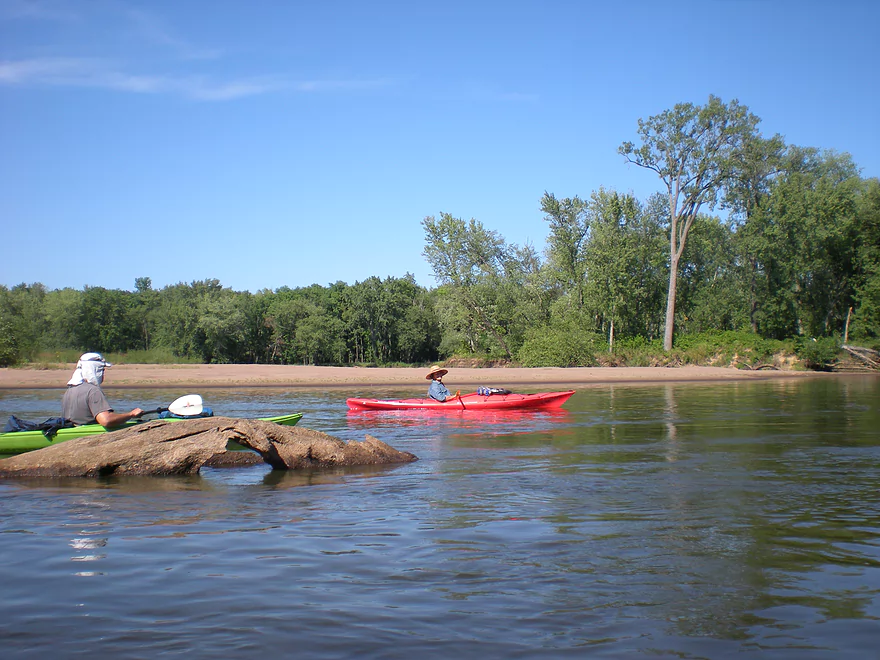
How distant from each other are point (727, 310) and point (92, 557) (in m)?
42.5

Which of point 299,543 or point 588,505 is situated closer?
point 299,543

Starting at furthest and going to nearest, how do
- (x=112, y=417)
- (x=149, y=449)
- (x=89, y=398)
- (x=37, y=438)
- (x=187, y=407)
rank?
(x=187, y=407) → (x=37, y=438) → (x=89, y=398) → (x=112, y=417) → (x=149, y=449)

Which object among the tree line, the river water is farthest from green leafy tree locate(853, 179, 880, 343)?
the river water

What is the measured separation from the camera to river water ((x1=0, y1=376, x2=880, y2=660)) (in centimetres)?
402

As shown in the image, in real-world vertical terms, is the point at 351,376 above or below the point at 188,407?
below

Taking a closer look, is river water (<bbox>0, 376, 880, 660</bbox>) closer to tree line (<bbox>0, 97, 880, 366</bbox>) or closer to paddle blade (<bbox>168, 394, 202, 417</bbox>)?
paddle blade (<bbox>168, 394, 202, 417</bbox>)

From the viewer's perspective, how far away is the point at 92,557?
564 centimetres

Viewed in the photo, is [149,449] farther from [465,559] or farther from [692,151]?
[692,151]

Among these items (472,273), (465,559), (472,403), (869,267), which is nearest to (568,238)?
(472,273)

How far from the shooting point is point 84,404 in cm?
973

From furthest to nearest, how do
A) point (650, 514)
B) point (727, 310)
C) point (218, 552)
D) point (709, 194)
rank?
point (727, 310)
point (709, 194)
point (650, 514)
point (218, 552)

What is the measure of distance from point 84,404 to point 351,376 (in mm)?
Answer: 21788

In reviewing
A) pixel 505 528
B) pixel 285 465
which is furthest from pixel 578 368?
pixel 505 528

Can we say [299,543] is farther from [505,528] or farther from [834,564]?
[834,564]
